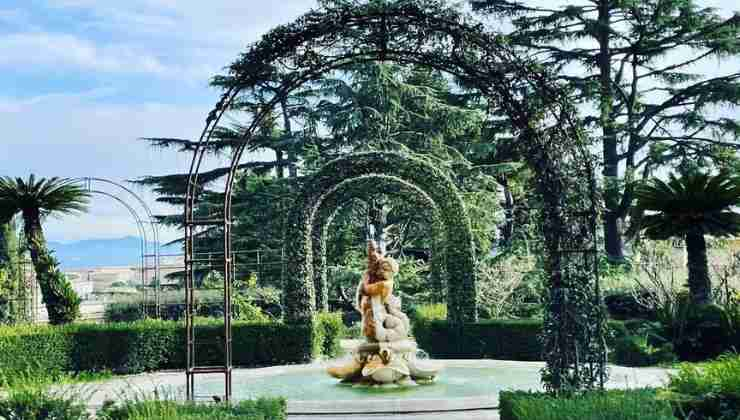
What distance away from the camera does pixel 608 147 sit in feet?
81.0

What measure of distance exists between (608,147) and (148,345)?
51.1ft

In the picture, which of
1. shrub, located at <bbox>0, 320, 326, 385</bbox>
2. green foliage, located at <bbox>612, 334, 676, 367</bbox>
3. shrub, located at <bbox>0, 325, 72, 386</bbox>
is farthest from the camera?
shrub, located at <bbox>0, 320, 326, 385</bbox>

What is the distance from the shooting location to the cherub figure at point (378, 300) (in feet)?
34.1

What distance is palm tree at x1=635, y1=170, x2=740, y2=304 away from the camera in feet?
42.3

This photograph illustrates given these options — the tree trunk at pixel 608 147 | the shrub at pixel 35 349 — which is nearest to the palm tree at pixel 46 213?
the shrub at pixel 35 349

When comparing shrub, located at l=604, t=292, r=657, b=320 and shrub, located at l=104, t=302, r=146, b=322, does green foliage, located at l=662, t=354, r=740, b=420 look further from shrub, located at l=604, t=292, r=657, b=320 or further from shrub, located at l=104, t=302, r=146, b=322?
shrub, located at l=104, t=302, r=146, b=322

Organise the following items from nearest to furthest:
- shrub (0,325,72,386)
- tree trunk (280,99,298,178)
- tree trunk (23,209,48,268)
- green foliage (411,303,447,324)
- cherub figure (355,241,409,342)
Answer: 1. cherub figure (355,241,409,342)
2. shrub (0,325,72,386)
3. green foliage (411,303,447,324)
4. tree trunk (23,209,48,268)
5. tree trunk (280,99,298,178)

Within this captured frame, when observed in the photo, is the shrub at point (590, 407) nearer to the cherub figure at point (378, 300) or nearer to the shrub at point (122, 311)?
the cherub figure at point (378, 300)

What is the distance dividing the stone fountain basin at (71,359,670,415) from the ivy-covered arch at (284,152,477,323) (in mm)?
1526

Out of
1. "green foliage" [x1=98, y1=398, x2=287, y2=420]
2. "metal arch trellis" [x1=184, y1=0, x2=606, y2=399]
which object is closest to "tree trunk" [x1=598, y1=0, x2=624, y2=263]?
"metal arch trellis" [x1=184, y1=0, x2=606, y2=399]

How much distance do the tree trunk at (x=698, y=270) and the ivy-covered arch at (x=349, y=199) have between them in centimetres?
423

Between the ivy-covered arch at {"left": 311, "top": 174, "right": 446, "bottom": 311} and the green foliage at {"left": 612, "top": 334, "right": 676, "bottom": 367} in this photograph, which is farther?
the ivy-covered arch at {"left": 311, "top": 174, "right": 446, "bottom": 311}

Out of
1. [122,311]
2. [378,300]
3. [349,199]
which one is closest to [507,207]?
[122,311]

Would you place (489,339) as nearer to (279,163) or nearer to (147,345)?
(147,345)
